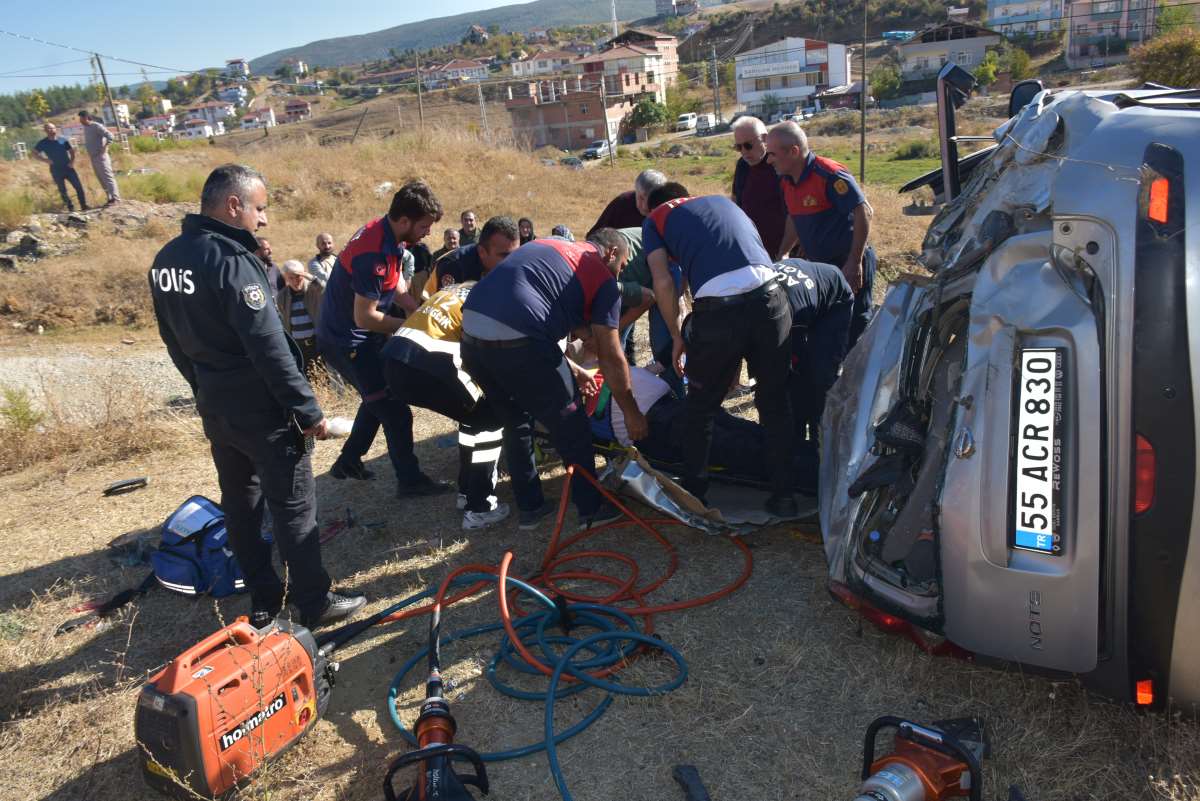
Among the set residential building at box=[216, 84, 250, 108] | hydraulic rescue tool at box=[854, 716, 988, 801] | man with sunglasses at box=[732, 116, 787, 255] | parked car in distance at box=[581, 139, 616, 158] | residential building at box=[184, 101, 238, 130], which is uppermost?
residential building at box=[216, 84, 250, 108]

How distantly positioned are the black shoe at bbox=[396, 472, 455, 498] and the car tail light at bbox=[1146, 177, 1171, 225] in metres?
3.87

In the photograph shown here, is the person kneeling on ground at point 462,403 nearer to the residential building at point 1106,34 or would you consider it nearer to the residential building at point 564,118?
the residential building at point 1106,34

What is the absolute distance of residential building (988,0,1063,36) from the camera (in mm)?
70188

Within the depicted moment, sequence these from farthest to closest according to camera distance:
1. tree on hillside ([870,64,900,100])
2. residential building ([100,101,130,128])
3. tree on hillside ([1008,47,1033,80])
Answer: tree on hillside ([870,64,900,100]), tree on hillside ([1008,47,1033,80]), residential building ([100,101,130,128])

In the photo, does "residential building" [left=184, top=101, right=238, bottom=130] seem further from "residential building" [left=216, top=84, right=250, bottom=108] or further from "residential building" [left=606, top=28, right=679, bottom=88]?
"residential building" [left=606, top=28, right=679, bottom=88]

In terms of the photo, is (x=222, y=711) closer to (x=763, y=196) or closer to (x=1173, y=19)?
(x=763, y=196)

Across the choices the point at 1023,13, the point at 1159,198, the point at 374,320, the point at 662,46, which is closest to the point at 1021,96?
the point at 1159,198

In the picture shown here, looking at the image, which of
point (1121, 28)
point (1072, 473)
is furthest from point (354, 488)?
point (1121, 28)

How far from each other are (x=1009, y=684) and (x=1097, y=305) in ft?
4.42

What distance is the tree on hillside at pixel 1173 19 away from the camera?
42.7 m

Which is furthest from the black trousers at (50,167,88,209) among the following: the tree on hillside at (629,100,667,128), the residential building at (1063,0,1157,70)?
the residential building at (1063,0,1157,70)

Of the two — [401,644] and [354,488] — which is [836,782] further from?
[354,488]

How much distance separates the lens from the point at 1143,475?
212 cm

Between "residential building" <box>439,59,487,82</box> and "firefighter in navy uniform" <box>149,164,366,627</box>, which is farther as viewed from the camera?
"residential building" <box>439,59,487,82</box>
